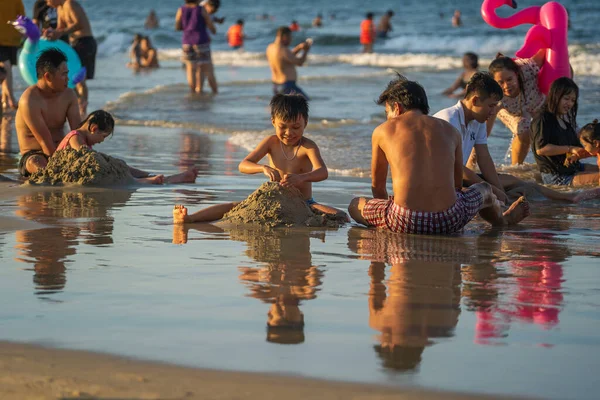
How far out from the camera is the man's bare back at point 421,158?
207 inches


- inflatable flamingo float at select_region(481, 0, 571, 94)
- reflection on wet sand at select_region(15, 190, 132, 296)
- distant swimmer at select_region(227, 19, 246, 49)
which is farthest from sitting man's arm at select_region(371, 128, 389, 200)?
distant swimmer at select_region(227, 19, 246, 49)

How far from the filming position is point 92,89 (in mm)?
16641

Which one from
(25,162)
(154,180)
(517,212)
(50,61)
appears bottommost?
(517,212)

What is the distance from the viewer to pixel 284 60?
14.5m

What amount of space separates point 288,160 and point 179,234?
3.27 feet

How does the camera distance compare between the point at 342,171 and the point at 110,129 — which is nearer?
the point at 110,129

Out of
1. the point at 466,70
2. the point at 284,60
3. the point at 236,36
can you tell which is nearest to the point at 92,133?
the point at 284,60

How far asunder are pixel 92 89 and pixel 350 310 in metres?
13.7

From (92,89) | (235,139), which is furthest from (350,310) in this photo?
(92,89)

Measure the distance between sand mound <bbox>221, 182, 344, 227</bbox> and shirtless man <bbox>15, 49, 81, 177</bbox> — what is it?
2.32 m

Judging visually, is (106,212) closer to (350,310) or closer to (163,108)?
(350,310)

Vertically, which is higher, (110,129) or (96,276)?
(110,129)

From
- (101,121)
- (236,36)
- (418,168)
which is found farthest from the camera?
(236,36)

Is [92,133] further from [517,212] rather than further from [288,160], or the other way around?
[517,212]
